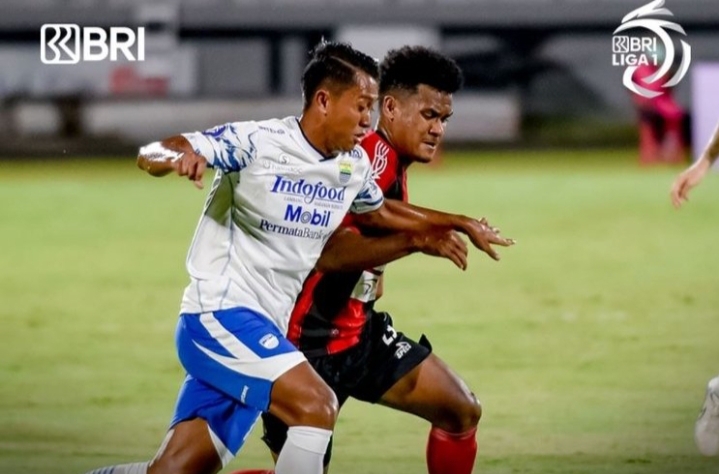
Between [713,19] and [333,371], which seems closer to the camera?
[333,371]

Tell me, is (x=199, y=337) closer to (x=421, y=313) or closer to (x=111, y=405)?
(x=111, y=405)

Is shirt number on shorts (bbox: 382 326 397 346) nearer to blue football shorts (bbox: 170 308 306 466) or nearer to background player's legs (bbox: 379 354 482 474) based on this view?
background player's legs (bbox: 379 354 482 474)

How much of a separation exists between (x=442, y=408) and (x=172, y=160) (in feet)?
5.22

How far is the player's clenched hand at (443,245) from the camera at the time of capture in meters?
4.93

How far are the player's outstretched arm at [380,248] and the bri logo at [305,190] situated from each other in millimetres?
254

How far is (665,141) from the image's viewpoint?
2217 cm

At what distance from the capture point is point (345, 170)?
4.90 meters

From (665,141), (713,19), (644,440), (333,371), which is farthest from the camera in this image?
(713,19)

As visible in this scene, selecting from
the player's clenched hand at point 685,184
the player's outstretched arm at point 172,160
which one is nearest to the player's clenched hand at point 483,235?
the player's outstretched arm at point 172,160

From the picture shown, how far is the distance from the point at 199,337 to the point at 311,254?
468 millimetres

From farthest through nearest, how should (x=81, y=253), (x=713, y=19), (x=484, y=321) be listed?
(x=713, y=19)
(x=81, y=253)
(x=484, y=321)

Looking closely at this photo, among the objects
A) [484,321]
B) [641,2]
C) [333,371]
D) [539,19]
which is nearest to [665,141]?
[641,2]

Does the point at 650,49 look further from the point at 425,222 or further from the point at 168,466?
the point at 168,466

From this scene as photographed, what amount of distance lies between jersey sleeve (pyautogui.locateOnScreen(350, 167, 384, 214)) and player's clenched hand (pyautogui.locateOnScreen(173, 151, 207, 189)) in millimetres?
844
